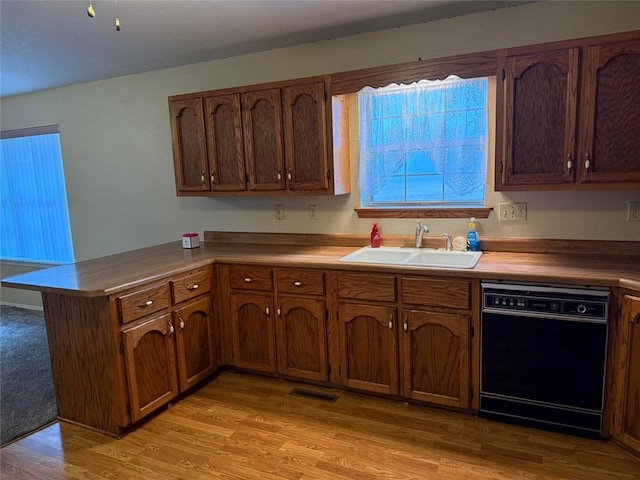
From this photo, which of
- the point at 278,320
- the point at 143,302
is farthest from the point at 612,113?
the point at 143,302

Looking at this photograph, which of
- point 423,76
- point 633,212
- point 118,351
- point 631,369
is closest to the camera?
point 631,369

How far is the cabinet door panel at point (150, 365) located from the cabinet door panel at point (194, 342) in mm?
65

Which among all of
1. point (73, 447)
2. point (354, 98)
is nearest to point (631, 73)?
point (354, 98)

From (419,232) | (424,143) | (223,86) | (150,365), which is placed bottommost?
(150,365)

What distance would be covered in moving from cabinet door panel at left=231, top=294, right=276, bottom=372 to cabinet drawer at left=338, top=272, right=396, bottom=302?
525 mm

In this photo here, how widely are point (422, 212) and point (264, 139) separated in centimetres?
118

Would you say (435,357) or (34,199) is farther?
(34,199)

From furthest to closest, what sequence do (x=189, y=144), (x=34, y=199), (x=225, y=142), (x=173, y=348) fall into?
(x=34, y=199) < (x=189, y=144) < (x=225, y=142) < (x=173, y=348)

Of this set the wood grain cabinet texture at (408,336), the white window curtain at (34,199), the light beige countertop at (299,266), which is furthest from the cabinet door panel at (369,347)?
the white window curtain at (34,199)

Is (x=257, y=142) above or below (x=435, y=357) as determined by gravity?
above

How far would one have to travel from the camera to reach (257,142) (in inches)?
121

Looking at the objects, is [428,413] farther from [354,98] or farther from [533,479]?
[354,98]

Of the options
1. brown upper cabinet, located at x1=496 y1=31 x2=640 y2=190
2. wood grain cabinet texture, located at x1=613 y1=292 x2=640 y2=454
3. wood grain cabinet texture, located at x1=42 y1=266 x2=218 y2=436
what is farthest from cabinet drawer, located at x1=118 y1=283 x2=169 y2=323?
wood grain cabinet texture, located at x1=613 y1=292 x2=640 y2=454

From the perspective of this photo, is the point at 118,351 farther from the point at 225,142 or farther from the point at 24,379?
the point at 225,142
